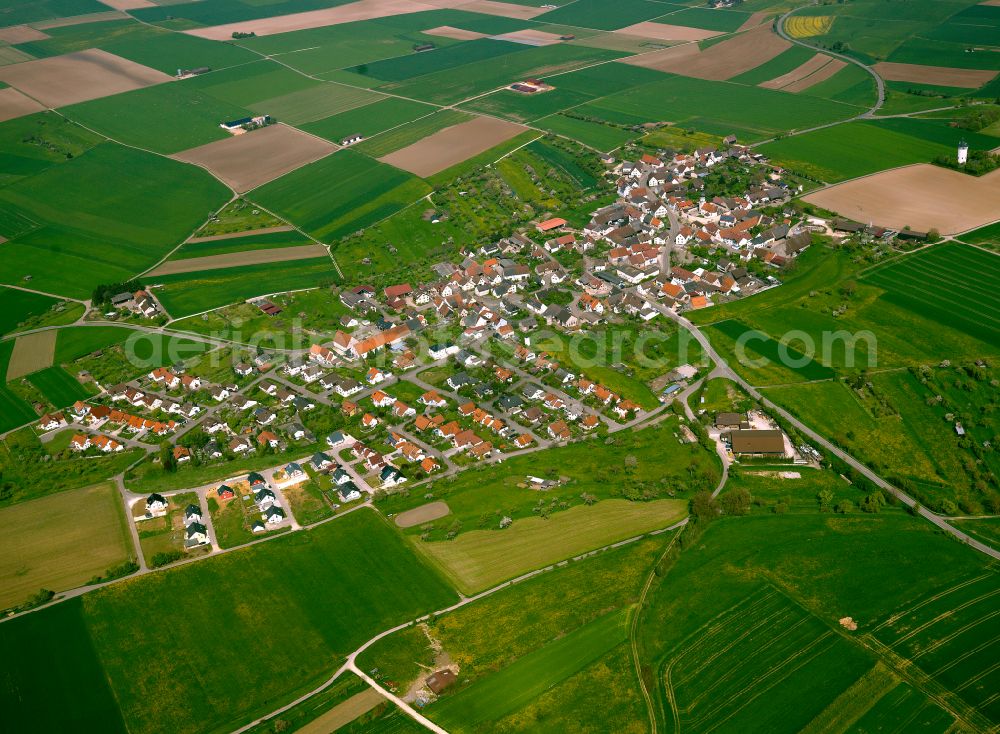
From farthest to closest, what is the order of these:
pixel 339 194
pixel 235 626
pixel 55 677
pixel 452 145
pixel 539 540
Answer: pixel 452 145, pixel 339 194, pixel 539 540, pixel 235 626, pixel 55 677

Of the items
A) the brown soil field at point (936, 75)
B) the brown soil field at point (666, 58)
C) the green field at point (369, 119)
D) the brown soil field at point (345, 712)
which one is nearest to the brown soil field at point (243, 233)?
the green field at point (369, 119)

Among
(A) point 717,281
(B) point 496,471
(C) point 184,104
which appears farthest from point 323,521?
(C) point 184,104

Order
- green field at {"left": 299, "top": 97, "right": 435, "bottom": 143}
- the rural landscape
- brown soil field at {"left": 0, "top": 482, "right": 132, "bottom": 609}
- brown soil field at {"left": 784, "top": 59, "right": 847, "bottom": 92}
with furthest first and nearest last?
brown soil field at {"left": 784, "top": 59, "right": 847, "bottom": 92}, green field at {"left": 299, "top": 97, "right": 435, "bottom": 143}, brown soil field at {"left": 0, "top": 482, "right": 132, "bottom": 609}, the rural landscape

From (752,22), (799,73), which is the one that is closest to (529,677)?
(799,73)

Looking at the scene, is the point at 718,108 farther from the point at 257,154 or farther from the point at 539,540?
the point at 539,540

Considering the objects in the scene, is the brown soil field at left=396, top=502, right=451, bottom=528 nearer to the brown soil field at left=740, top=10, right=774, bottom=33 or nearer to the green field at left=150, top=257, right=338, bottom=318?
the green field at left=150, top=257, right=338, bottom=318

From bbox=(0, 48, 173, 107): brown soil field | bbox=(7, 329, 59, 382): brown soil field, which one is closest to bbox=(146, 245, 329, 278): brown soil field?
bbox=(7, 329, 59, 382): brown soil field

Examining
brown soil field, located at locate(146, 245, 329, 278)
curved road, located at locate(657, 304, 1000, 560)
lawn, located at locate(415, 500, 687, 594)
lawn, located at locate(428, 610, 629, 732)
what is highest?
brown soil field, located at locate(146, 245, 329, 278)
